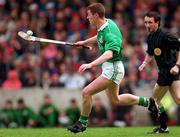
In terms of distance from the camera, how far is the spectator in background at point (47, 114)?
65.0ft

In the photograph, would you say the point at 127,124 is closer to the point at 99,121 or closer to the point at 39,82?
the point at 99,121

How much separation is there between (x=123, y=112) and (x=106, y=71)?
763cm

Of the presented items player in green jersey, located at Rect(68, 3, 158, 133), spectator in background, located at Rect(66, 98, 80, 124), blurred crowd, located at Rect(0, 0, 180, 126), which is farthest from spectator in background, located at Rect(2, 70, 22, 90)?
player in green jersey, located at Rect(68, 3, 158, 133)

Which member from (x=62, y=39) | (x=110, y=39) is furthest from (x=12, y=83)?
(x=110, y=39)

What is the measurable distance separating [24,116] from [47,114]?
643mm

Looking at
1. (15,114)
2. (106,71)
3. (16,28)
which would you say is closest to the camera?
(106,71)

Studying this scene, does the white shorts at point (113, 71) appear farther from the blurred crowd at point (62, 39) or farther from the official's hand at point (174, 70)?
the blurred crowd at point (62, 39)

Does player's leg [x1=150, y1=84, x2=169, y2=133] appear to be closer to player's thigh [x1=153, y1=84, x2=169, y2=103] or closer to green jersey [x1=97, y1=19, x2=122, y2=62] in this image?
player's thigh [x1=153, y1=84, x2=169, y2=103]

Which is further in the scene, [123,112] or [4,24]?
[4,24]

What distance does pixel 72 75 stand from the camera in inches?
805

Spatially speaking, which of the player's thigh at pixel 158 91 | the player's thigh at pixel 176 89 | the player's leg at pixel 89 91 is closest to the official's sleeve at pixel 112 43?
the player's leg at pixel 89 91

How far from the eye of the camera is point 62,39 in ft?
71.8

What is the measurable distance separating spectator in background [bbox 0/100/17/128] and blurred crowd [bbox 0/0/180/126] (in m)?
0.08

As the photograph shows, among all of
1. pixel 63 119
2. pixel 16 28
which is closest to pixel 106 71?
pixel 63 119
